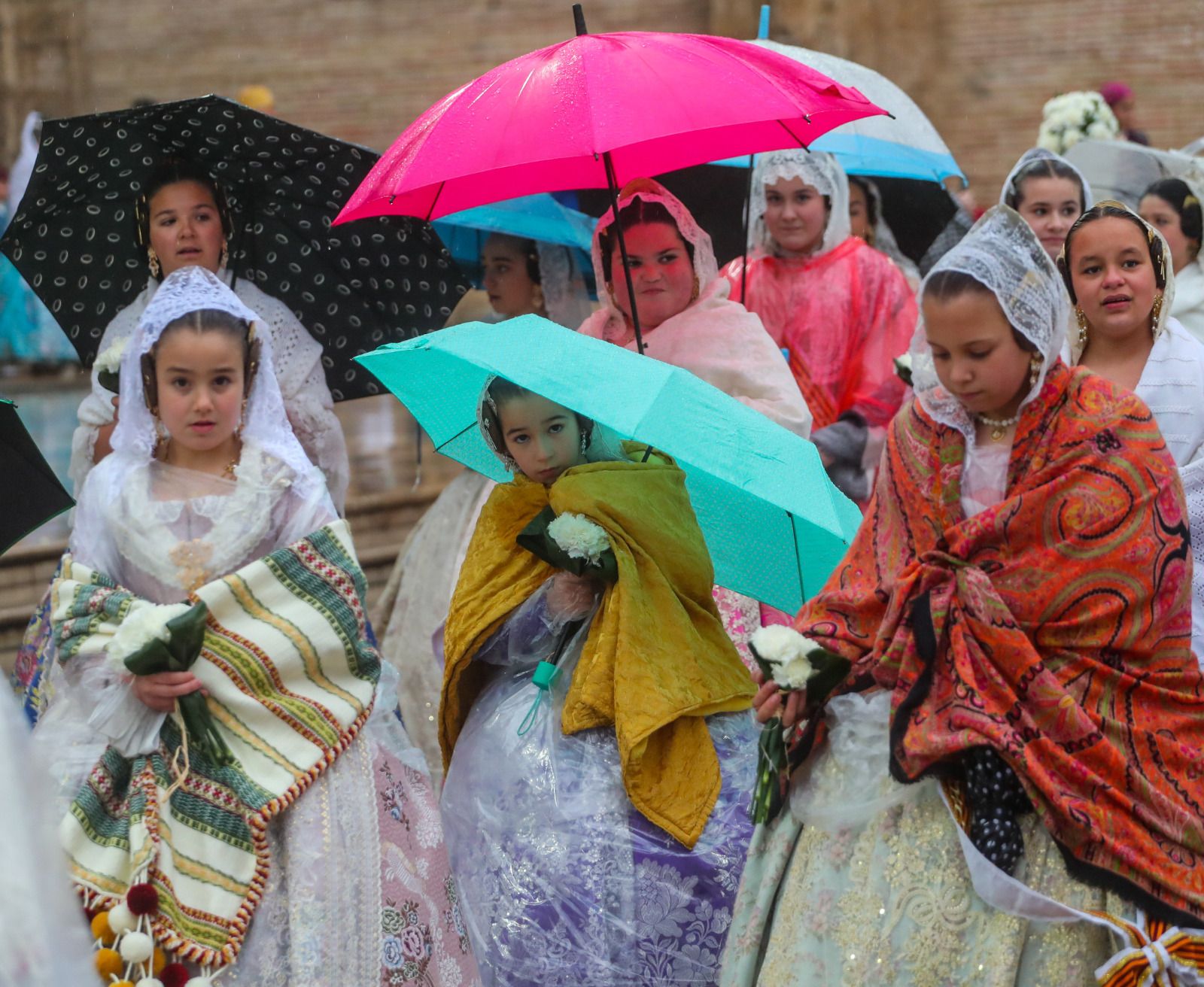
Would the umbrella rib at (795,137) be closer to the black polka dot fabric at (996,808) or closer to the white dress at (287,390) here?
the white dress at (287,390)

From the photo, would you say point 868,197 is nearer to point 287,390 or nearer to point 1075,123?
point 1075,123

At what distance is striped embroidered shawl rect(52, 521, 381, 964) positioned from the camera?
3857 mm

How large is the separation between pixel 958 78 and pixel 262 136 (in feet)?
27.1

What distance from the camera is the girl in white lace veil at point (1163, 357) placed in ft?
14.8

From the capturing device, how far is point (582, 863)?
4.21 m

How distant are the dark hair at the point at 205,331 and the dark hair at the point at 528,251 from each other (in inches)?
84.0

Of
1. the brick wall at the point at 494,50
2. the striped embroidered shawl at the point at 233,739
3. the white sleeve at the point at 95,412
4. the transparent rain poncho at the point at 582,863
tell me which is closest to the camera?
the striped embroidered shawl at the point at 233,739

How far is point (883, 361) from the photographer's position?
20.5 ft

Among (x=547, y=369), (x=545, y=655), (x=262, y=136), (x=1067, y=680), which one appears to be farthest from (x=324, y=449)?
(x=1067, y=680)

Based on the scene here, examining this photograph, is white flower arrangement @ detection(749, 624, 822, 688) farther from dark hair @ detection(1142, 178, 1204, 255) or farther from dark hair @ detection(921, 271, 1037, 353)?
dark hair @ detection(1142, 178, 1204, 255)

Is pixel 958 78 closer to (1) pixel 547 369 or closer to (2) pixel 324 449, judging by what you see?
(2) pixel 324 449

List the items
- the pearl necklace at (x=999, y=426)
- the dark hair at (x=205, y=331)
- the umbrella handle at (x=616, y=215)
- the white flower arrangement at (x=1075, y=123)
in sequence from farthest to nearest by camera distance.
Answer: the white flower arrangement at (x=1075, y=123) < the umbrella handle at (x=616, y=215) < the dark hair at (x=205, y=331) < the pearl necklace at (x=999, y=426)

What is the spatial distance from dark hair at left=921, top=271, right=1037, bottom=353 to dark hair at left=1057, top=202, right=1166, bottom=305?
1.03m

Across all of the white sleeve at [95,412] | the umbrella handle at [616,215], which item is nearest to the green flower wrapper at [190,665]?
the umbrella handle at [616,215]
